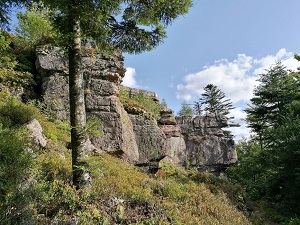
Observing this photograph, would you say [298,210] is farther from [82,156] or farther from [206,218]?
[82,156]

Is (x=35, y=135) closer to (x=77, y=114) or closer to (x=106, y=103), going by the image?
(x=77, y=114)

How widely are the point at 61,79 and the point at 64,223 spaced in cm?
822

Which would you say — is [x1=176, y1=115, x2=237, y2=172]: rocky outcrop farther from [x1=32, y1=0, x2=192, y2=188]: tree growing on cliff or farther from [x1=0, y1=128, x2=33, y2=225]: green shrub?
[x1=0, y1=128, x2=33, y2=225]: green shrub

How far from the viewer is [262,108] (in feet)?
71.1

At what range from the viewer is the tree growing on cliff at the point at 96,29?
205 inches

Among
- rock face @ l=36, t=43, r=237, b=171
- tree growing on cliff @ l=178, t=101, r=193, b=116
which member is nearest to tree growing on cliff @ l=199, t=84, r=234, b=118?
tree growing on cliff @ l=178, t=101, r=193, b=116

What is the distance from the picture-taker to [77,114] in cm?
534

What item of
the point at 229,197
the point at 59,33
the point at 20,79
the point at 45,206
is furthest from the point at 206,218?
the point at 20,79

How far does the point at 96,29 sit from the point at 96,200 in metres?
4.26

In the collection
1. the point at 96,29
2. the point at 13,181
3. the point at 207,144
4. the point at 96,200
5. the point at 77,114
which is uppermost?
the point at 96,29

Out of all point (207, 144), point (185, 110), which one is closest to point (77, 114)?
point (207, 144)

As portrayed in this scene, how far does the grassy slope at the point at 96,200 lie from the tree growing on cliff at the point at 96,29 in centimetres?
50

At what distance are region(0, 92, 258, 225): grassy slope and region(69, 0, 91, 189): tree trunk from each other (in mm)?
252

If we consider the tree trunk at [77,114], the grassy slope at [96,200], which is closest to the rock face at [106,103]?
the grassy slope at [96,200]
